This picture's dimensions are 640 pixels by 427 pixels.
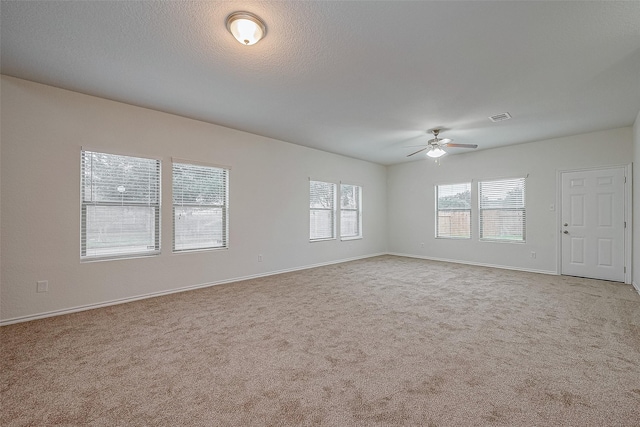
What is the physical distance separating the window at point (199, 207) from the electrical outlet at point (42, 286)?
1.41m

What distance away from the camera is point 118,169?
3785 millimetres

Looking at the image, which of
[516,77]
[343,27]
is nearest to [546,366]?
[516,77]

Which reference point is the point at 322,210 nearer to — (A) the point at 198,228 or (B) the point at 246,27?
(A) the point at 198,228

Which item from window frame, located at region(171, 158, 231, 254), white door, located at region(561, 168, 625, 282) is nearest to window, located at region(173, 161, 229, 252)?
window frame, located at region(171, 158, 231, 254)

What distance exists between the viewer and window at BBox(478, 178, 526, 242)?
5.91 metres

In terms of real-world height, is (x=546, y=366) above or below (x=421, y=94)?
below

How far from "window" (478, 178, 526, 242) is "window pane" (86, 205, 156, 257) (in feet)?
21.5

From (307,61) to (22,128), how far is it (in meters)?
3.25

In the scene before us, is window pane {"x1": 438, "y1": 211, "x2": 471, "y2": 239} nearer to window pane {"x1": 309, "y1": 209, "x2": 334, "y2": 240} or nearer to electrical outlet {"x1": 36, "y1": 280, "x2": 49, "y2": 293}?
window pane {"x1": 309, "y1": 209, "x2": 334, "y2": 240}

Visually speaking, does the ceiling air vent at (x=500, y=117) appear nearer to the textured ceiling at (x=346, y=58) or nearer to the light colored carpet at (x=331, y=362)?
the textured ceiling at (x=346, y=58)

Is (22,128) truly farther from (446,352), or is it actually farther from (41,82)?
(446,352)

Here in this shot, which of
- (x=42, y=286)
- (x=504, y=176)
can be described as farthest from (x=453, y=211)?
(x=42, y=286)

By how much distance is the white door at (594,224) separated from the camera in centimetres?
481

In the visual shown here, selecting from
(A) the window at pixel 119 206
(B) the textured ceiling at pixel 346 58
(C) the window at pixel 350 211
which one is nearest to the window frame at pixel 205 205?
(A) the window at pixel 119 206
